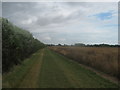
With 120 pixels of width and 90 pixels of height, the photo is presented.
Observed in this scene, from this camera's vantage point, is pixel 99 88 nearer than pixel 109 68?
Yes

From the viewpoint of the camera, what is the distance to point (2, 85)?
10938 millimetres

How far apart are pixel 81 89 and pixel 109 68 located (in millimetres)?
7218

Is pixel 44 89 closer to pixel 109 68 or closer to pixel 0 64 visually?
pixel 0 64

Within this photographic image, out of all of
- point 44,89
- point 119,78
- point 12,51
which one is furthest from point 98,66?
point 44,89

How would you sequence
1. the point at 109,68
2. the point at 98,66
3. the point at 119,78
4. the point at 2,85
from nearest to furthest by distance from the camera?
1. the point at 2,85
2. the point at 119,78
3. the point at 109,68
4. the point at 98,66

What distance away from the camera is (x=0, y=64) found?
1500 centimetres

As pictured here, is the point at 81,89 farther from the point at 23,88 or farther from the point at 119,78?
the point at 119,78

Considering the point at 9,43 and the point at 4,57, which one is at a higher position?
the point at 9,43

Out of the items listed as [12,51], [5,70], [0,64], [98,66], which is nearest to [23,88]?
[0,64]

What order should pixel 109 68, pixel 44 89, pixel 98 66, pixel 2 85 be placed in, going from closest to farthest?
pixel 44 89 → pixel 2 85 → pixel 109 68 → pixel 98 66

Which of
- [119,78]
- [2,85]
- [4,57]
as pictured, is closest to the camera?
[2,85]

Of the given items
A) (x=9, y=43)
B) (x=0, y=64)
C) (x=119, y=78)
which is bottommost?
(x=119, y=78)

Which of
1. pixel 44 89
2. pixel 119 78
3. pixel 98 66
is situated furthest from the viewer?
pixel 98 66

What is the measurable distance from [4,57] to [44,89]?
6610mm
